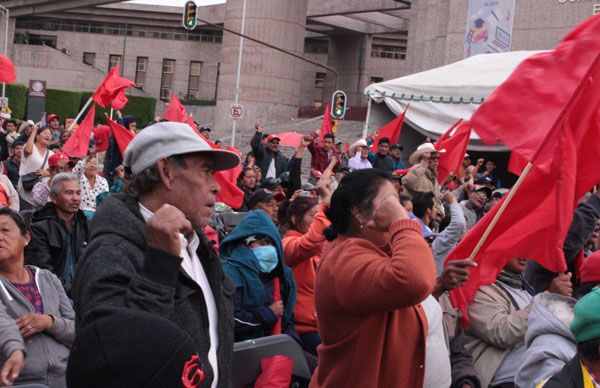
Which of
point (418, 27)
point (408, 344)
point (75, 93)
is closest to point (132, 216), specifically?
point (408, 344)

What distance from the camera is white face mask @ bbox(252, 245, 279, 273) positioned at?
17.0 ft

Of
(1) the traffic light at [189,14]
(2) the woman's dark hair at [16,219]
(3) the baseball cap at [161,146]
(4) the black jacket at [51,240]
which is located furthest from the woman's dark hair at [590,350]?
(1) the traffic light at [189,14]

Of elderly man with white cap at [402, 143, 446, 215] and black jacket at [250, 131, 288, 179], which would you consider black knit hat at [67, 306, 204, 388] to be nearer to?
elderly man with white cap at [402, 143, 446, 215]

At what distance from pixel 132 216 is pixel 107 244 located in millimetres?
132

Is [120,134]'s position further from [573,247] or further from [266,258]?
[573,247]

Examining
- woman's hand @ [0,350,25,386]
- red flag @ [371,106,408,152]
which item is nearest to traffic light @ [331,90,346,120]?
red flag @ [371,106,408,152]

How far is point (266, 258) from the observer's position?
5.20 metres

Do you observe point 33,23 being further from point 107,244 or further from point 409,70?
point 107,244

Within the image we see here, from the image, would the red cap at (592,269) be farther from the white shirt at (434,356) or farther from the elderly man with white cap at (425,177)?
the elderly man with white cap at (425,177)

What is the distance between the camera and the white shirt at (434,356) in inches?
132

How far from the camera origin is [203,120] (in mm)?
48719

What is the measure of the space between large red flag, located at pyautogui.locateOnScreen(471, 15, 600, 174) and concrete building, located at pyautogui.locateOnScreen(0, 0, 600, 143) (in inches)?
882

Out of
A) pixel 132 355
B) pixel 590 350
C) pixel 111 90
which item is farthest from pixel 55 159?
pixel 132 355

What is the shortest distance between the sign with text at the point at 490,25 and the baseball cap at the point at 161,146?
55.3 ft
